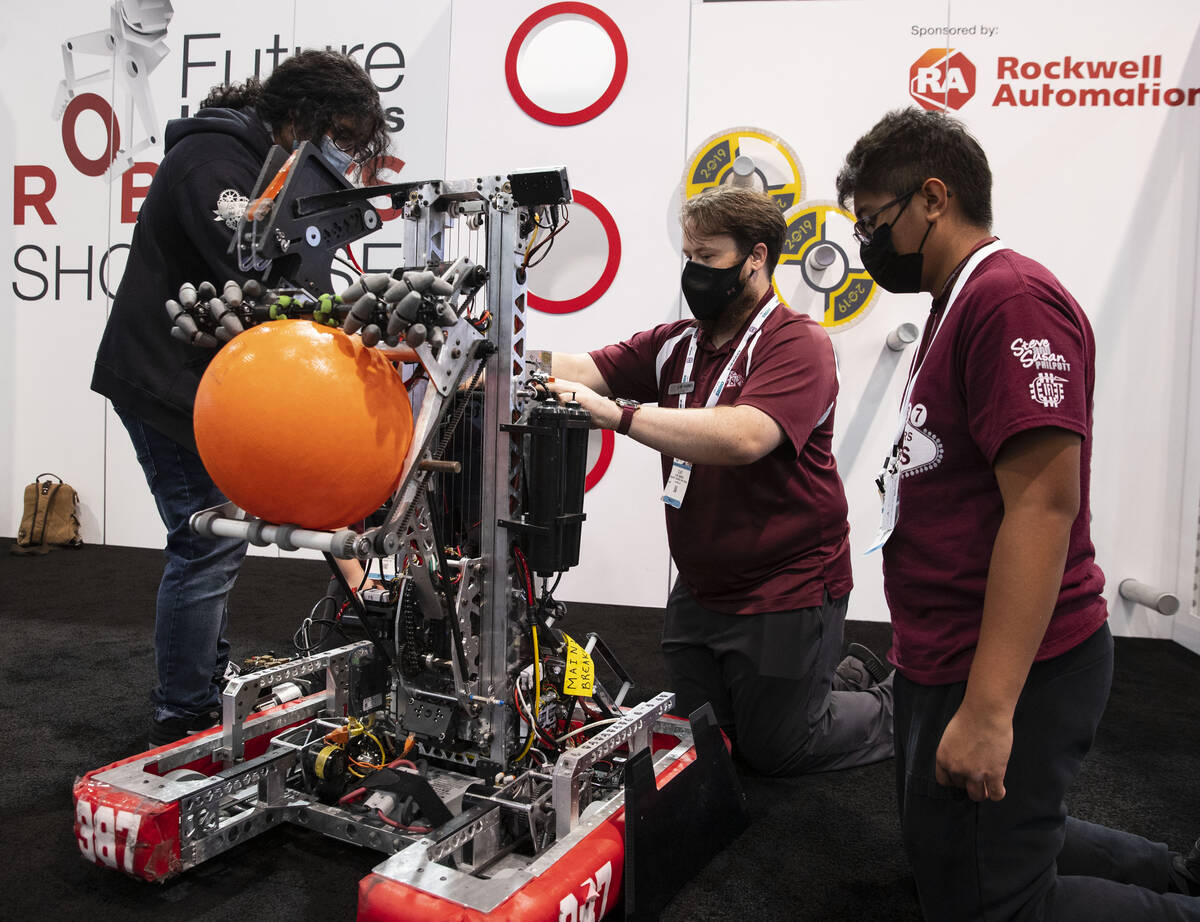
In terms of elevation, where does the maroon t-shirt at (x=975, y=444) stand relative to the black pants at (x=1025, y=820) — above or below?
above

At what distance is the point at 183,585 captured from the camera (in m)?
2.51

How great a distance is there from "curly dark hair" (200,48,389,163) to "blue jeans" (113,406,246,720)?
1.00 m

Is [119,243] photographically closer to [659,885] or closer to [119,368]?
[119,368]

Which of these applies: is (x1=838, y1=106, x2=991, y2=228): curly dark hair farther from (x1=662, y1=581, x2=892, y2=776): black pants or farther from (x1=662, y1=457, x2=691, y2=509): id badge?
(x1=662, y1=581, x2=892, y2=776): black pants

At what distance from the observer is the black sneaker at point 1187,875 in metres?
1.71

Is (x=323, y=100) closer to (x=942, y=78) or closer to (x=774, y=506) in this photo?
(x=774, y=506)

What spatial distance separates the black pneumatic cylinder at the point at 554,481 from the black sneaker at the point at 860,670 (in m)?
Result: 1.51

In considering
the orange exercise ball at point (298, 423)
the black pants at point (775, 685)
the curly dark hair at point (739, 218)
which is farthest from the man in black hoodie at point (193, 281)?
the black pants at point (775, 685)

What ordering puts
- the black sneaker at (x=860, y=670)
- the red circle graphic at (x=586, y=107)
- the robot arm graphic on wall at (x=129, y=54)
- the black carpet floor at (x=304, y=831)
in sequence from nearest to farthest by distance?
the black carpet floor at (x=304, y=831)
the black sneaker at (x=860, y=670)
the red circle graphic at (x=586, y=107)
the robot arm graphic on wall at (x=129, y=54)

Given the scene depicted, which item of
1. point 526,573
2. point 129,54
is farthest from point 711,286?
point 129,54

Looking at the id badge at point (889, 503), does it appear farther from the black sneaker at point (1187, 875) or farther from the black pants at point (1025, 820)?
the black sneaker at point (1187, 875)

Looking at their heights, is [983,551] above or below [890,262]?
below

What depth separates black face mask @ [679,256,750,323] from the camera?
2486 mm

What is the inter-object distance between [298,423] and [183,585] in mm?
1274
